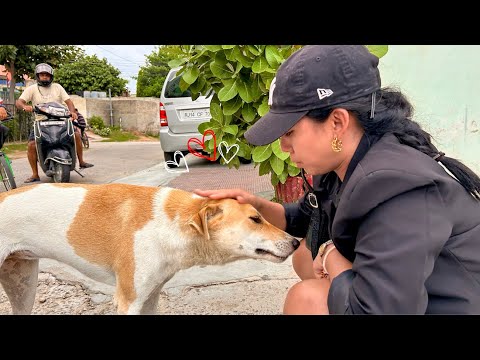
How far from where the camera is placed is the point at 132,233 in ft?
6.39

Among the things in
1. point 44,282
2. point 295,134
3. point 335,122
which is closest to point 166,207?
point 295,134

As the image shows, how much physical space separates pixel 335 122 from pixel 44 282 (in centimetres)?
265

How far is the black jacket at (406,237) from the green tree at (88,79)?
405cm

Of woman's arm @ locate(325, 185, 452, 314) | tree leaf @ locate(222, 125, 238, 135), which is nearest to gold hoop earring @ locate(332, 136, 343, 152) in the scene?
woman's arm @ locate(325, 185, 452, 314)

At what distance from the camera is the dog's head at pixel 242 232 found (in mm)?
1949

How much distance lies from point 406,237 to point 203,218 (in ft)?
3.46

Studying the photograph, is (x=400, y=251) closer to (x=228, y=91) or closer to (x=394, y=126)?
(x=394, y=126)

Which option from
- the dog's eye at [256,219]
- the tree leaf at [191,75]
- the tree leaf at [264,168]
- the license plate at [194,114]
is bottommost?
the tree leaf at [264,168]

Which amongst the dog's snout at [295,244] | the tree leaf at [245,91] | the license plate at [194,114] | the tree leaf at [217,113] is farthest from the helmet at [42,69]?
the dog's snout at [295,244]

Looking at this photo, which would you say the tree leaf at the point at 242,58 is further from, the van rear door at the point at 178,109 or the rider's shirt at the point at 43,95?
the rider's shirt at the point at 43,95

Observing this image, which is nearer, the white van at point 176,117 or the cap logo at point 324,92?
the cap logo at point 324,92

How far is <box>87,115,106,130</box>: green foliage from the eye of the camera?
6035 mm

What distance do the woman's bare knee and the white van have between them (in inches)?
160

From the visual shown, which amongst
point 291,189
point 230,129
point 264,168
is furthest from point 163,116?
point 291,189
